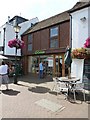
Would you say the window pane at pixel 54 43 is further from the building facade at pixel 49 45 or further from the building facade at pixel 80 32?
the building facade at pixel 80 32

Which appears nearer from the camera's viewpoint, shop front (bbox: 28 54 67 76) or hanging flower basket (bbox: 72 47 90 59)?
hanging flower basket (bbox: 72 47 90 59)

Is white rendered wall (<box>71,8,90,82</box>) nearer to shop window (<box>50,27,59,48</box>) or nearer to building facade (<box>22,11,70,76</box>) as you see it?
building facade (<box>22,11,70,76</box>)

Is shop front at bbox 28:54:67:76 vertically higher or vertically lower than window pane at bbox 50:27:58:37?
lower

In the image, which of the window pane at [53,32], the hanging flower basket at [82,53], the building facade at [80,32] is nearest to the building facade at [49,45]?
the window pane at [53,32]

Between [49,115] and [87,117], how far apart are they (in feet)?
3.81

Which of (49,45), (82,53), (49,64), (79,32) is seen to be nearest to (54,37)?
(49,45)

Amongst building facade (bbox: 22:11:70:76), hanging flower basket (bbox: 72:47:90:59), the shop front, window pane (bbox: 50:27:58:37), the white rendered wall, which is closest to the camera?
hanging flower basket (bbox: 72:47:90:59)

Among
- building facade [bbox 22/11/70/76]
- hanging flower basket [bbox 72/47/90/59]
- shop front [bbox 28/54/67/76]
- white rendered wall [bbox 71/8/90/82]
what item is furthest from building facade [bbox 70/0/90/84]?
shop front [bbox 28/54/67/76]

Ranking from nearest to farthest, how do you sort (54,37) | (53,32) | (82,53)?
(82,53)
(54,37)
(53,32)

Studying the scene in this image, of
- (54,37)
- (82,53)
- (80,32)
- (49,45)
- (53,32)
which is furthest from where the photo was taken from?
(49,45)

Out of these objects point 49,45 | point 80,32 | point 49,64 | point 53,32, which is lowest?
point 49,64

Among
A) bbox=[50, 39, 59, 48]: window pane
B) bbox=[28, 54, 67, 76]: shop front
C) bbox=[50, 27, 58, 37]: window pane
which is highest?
bbox=[50, 27, 58, 37]: window pane

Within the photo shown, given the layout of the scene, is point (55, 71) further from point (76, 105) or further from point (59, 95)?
point (76, 105)

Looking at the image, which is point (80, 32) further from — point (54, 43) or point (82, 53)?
point (54, 43)
